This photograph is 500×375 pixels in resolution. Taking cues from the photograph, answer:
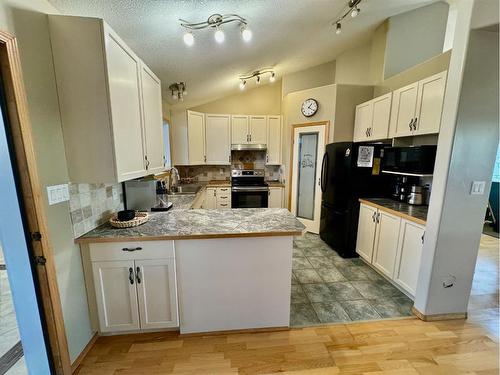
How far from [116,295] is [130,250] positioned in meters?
0.40

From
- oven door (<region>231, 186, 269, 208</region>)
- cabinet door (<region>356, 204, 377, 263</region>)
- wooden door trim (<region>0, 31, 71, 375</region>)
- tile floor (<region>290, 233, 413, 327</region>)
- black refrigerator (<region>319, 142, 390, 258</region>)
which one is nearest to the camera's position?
wooden door trim (<region>0, 31, 71, 375</region>)

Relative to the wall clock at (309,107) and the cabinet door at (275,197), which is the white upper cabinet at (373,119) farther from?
the cabinet door at (275,197)

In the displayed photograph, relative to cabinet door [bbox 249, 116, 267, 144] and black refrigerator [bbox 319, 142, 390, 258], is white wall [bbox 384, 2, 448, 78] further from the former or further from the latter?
cabinet door [bbox 249, 116, 267, 144]

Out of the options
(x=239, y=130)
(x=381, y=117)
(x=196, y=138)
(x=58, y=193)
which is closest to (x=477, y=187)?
(x=381, y=117)

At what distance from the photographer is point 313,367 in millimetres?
1514

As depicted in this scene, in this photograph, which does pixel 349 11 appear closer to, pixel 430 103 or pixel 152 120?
pixel 430 103

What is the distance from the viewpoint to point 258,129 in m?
4.50

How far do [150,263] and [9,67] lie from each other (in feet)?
4.40

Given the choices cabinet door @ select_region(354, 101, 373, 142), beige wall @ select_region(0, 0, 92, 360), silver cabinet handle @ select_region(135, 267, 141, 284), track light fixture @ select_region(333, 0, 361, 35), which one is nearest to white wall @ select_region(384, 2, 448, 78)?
cabinet door @ select_region(354, 101, 373, 142)

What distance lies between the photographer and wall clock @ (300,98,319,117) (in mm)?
3625

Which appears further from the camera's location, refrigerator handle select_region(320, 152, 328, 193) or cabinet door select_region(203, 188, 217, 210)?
cabinet door select_region(203, 188, 217, 210)

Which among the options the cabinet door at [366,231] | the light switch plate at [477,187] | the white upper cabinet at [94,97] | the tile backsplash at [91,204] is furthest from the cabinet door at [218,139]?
the light switch plate at [477,187]

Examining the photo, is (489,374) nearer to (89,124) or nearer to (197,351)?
(197,351)

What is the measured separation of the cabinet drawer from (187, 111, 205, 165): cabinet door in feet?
9.44
